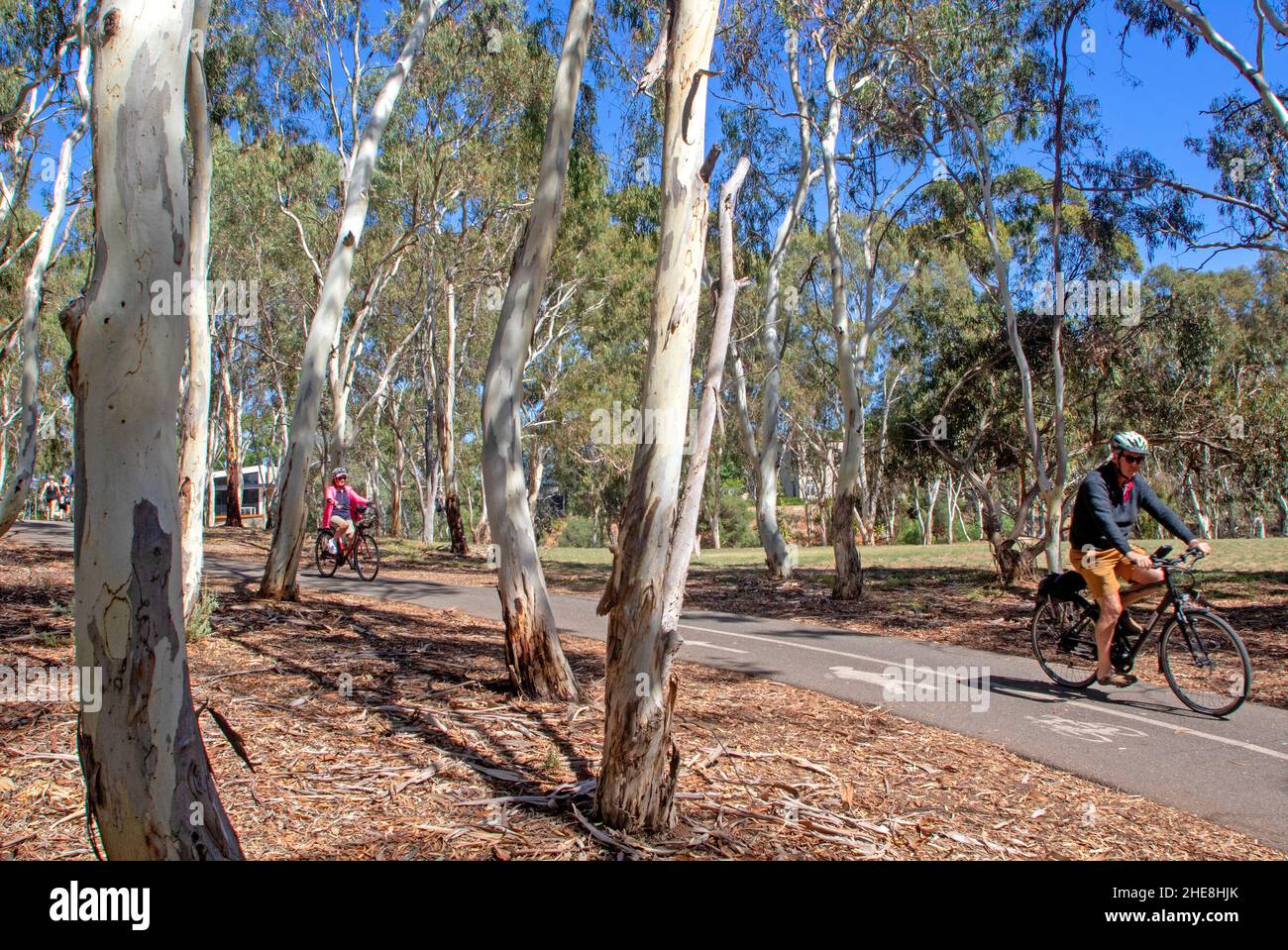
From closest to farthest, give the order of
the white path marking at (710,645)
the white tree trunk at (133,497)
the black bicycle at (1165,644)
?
the white tree trunk at (133,497), the black bicycle at (1165,644), the white path marking at (710,645)

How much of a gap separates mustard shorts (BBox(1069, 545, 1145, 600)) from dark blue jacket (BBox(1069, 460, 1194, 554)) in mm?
78

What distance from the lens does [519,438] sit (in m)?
7.13

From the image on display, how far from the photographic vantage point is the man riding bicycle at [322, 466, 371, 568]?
15633 mm

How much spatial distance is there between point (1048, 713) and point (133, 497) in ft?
20.5

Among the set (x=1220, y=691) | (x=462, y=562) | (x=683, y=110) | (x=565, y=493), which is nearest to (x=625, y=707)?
(x=683, y=110)

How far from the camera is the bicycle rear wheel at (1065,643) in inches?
300

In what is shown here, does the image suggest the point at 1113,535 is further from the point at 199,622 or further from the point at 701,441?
the point at 199,622

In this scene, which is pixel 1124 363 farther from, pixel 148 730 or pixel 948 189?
pixel 148 730

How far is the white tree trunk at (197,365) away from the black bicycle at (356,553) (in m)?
7.51

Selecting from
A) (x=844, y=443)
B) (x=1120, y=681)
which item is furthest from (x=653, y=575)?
(x=844, y=443)

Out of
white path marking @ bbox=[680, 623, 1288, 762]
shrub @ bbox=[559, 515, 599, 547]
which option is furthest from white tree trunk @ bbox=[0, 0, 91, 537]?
shrub @ bbox=[559, 515, 599, 547]

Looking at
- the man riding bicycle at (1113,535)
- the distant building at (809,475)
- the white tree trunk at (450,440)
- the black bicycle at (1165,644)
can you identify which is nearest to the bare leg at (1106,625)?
the man riding bicycle at (1113,535)

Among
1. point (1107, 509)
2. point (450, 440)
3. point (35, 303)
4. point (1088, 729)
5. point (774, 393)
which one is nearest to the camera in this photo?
point (1088, 729)

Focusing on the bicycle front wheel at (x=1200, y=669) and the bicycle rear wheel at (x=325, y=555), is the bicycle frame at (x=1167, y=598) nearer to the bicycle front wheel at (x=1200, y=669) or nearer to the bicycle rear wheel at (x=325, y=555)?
the bicycle front wheel at (x=1200, y=669)
